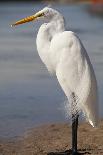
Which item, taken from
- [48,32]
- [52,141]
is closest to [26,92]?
[52,141]

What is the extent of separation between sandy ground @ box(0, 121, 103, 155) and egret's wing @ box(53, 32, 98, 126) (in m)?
0.59

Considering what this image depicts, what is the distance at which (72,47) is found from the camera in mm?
6578

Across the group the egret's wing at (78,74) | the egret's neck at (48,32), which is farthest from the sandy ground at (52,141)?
the egret's neck at (48,32)

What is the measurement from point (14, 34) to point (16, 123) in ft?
49.2

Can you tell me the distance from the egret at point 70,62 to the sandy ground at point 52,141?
24.2 inches

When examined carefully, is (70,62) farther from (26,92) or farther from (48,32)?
(26,92)

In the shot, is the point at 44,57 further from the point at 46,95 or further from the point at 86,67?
the point at 46,95

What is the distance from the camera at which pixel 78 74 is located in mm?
6641

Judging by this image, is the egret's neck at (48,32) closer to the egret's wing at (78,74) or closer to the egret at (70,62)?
the egret at (70,62)

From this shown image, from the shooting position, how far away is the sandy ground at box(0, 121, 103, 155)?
7336 millimetres

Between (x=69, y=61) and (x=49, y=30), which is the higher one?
(x=49, y=30)

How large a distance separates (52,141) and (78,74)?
1612 millimetres

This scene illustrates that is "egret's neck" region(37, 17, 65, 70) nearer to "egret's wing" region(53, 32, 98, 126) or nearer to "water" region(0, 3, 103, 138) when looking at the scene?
"egret's wing" region(53, 32, 98, 126)

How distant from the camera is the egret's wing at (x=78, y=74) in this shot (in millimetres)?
6566
